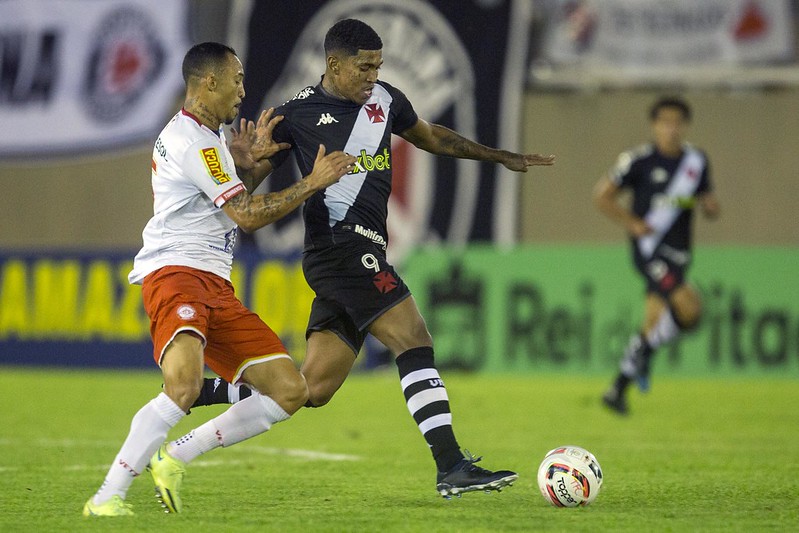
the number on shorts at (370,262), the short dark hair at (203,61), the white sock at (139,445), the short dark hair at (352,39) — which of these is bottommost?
the white sock at (139,445)

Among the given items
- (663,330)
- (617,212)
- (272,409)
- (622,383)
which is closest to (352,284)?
(272,409)

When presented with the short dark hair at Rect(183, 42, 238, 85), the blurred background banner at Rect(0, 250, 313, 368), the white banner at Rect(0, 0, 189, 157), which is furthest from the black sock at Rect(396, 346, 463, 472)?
the white banner at Rect(0, 0, 189, 157)

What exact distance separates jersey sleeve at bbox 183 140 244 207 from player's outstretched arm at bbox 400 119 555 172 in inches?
54.3

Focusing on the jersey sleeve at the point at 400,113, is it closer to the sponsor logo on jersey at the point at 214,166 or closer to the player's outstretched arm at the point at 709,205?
the sponsor logo on jersey at the point at 214,166

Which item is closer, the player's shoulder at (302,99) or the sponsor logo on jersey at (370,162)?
the sponsor logo on jersey at (370,162)

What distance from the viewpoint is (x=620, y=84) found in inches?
723

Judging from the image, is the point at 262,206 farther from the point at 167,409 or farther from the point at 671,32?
the point at 671,32

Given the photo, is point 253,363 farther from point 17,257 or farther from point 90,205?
point 90,205

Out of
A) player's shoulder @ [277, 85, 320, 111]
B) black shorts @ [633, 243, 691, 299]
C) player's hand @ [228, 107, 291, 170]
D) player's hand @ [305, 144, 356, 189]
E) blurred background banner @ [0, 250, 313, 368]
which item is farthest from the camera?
blurred background banner @ [0, 250, 313, 368]

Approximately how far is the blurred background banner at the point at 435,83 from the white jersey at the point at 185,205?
1175 centimetres

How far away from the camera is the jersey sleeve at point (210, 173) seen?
5.60 metres

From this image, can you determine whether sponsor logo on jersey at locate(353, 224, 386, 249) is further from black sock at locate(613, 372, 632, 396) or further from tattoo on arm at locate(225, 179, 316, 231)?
black sock at locate(613, 372, 632, 396)

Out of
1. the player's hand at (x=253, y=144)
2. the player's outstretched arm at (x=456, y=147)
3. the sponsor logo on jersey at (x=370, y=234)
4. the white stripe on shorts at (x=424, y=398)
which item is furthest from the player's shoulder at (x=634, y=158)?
the white stripe on shorts at (x=424, y=398)

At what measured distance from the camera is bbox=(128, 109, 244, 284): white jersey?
5672 millimetres
